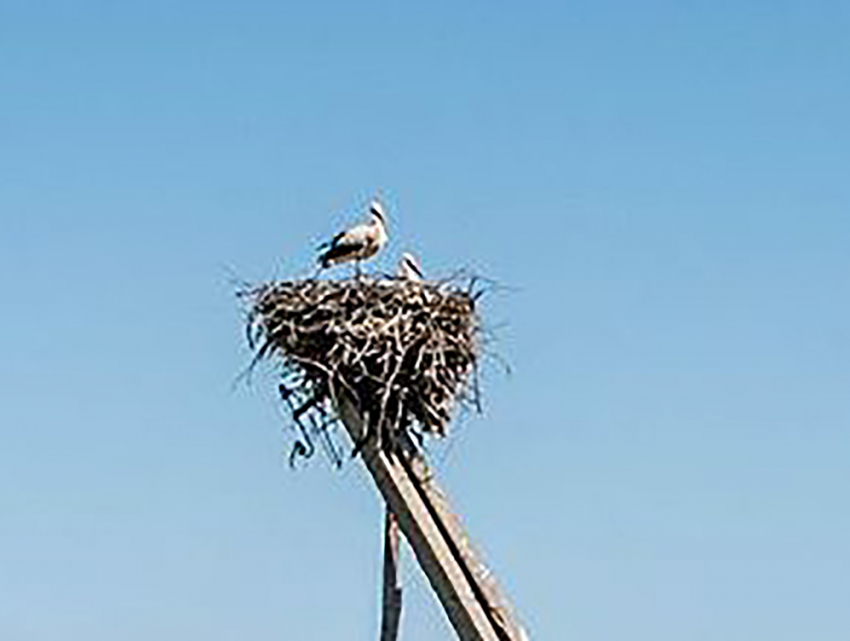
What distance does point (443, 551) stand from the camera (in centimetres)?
910

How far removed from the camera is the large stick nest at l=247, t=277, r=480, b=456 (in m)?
9.98

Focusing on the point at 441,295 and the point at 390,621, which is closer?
the point at 390,621

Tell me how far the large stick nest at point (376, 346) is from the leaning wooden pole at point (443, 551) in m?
0.24

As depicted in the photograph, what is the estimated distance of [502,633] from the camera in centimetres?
898

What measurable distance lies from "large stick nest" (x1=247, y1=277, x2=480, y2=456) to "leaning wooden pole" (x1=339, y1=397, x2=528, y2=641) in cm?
24

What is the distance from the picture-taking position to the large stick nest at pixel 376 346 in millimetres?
9977

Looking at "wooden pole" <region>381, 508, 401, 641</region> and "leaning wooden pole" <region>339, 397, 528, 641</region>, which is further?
"wooden pole" <region>381, 508, 401, 641</region>

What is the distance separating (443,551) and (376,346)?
151 centimetres

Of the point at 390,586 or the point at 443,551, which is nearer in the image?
the point at 443,551

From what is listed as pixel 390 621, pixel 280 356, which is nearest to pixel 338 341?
pixel 280 356

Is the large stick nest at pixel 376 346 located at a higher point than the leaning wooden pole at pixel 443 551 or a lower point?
higher

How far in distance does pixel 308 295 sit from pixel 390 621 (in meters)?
1.86

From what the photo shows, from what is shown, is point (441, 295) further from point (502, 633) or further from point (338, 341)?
point (502, 633)

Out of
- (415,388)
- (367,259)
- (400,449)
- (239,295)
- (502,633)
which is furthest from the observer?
(367,259)
